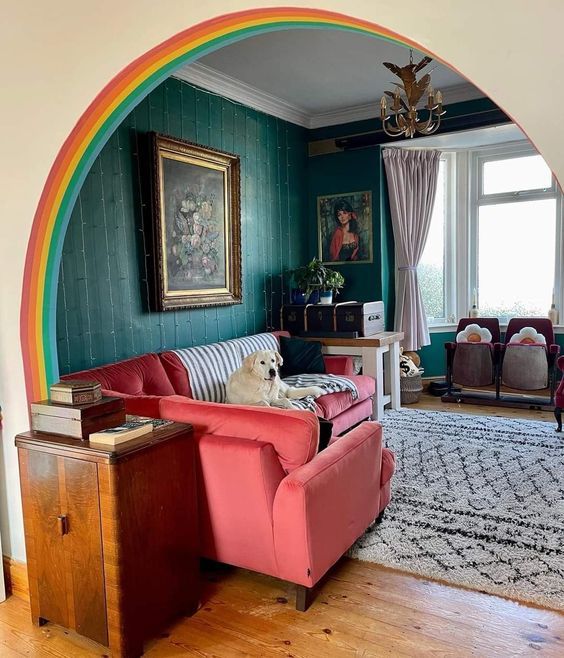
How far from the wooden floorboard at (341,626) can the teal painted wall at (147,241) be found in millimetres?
1814

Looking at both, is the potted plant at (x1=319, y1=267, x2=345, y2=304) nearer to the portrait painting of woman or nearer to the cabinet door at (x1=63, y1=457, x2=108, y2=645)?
the portrait painting of woman

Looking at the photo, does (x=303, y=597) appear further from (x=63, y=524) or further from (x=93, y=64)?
(x=93, y=64)

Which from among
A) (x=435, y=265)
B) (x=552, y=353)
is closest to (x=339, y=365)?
(x=552, y=353)

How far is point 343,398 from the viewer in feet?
14.2

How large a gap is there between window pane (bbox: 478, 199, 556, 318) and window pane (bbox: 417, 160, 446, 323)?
16.5 inches

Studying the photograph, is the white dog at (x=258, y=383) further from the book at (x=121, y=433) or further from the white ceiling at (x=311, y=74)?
the white ceiling at (x=311, y=74)

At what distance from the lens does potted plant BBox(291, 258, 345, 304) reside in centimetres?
553

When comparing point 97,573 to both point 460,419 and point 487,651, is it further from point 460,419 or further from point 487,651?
point 460,419

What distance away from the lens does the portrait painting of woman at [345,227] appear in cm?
596

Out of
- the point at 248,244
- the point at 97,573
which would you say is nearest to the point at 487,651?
the point at 97,573

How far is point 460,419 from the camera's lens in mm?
5156

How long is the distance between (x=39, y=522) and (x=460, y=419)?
3987 millimetres

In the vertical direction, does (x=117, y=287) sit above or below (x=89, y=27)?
below

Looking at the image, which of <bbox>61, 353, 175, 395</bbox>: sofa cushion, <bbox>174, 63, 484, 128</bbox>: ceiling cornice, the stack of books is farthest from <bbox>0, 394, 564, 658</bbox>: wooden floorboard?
<bbox>174, 63, 484, 128</bbox>: ceiling cornice
